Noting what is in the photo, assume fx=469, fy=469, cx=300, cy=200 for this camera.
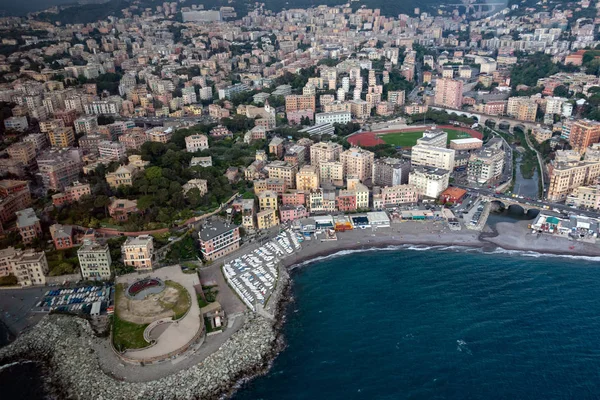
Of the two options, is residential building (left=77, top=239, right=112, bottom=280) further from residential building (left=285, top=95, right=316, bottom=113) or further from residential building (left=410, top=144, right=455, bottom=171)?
residential building (left=285, top=95, right=316, bottom=113)

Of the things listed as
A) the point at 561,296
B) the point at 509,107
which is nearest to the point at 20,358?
the point at 561,296

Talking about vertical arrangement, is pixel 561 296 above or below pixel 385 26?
below

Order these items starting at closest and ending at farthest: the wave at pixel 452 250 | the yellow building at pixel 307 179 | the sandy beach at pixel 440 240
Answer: the wave at pixel 452 250 → the sandy beach at pixel 440 240 → the yellow building at pixel 307 179

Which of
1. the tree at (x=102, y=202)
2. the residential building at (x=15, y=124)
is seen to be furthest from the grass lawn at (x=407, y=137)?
the residential building at (x=15, y=124)

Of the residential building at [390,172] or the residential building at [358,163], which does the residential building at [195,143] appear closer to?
the residential building at [358,163]

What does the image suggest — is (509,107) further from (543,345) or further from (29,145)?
(29,145)
